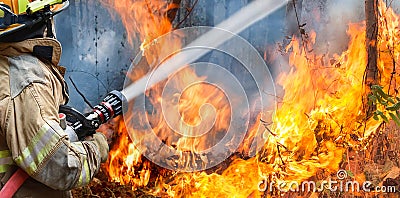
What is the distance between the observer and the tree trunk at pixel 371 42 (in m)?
4.66

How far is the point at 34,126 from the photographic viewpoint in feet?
7.18

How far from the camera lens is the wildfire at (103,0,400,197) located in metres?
Result: 4.50

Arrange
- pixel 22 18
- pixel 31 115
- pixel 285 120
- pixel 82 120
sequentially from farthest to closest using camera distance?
1. pixel 285 120
2. pixel 82 120
3. pixel 22 18
4. pixel 31 115

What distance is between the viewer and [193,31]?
4477 mm

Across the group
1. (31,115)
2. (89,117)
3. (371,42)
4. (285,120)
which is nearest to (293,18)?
(371,42)

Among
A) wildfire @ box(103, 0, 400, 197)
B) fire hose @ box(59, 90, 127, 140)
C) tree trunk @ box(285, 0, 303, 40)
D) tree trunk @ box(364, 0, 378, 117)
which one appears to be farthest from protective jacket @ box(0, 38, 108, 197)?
tree trunk @ box(364, 0, 378, 117)

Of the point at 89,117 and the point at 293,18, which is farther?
the point at 293,18

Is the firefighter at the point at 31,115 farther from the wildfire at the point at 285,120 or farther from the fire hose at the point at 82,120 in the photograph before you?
the wildfire at the point at 285,120

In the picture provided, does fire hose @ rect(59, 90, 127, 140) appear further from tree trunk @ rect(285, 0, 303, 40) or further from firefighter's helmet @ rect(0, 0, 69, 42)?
tree trunk @ rect(285, 0, 303, 40)

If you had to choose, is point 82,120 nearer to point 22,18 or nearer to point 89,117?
point 89,117

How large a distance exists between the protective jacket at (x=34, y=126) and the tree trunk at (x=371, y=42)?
314 cm

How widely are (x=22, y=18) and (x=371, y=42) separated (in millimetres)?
3426

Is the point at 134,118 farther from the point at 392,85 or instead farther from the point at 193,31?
the point at 392,85

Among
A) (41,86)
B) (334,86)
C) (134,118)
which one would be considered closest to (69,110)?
(41,86)
